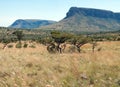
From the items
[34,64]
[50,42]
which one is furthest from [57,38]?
[34,64]

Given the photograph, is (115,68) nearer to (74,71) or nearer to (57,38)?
(74,71)

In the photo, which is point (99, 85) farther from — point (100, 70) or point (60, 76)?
point (100, 70)

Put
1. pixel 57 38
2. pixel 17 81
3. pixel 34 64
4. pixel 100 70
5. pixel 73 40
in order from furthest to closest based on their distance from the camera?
1. pixel 73 40
2. pixel 57 38
3. pixel 34 64
4. pixel 100 70
5. pixel 17 81

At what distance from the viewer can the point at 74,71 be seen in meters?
7.52

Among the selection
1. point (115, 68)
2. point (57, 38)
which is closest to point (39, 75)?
point (115, 68)

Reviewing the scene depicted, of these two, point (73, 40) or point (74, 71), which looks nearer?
point (74, 71)

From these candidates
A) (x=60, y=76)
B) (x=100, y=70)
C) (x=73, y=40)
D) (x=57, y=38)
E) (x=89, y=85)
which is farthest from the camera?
(x=73, y=40)

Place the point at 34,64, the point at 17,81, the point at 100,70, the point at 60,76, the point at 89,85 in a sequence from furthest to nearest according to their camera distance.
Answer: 1. the point at 34,64
2. the point at 100,70
3. the point at 60,76
4. the point at 89,85
5. the point at 17,81

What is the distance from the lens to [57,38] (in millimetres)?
39031

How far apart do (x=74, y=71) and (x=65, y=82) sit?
3.83ft

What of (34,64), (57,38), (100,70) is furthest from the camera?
(57,38)

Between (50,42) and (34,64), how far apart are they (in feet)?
107

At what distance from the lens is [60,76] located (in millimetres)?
7094

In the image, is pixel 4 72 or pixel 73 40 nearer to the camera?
pixel 4 72
